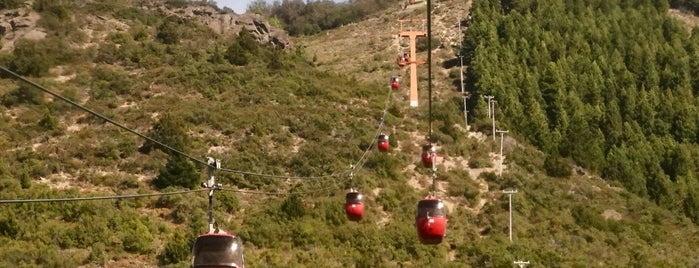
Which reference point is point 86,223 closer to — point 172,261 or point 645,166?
point 172,261

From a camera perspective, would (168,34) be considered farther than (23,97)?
Yes

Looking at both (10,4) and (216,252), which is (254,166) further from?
(216,252)

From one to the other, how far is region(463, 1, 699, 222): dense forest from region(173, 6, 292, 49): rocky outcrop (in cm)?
1812

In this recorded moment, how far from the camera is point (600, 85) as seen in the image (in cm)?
7069

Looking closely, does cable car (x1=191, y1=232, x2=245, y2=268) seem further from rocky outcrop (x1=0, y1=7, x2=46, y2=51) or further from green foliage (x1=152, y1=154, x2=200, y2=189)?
rocky outcrop (x1=0, y1=7, x2=46, y2=51)

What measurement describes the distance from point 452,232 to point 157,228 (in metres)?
15.4

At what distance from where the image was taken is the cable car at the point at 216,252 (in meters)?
12.3

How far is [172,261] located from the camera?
3011 centimetres

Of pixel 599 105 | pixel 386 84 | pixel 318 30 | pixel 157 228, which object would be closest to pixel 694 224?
pixel 599 105

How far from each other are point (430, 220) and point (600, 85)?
57.3 meters

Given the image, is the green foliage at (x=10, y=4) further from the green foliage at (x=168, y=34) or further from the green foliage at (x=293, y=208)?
the green foliage at (x=293, y=208)

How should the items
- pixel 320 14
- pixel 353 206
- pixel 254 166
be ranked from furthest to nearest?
pixel 320 14 < pixel 254 166 < pixel 353 206

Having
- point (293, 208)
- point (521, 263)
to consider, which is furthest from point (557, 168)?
point (293, 208)

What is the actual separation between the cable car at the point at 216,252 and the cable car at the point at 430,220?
6.15 metres
